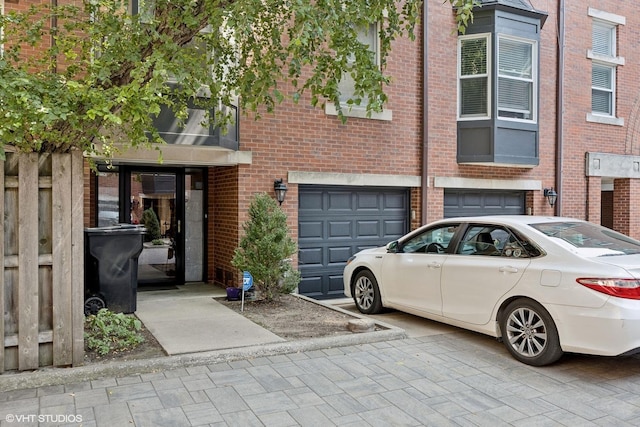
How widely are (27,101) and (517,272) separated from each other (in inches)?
190

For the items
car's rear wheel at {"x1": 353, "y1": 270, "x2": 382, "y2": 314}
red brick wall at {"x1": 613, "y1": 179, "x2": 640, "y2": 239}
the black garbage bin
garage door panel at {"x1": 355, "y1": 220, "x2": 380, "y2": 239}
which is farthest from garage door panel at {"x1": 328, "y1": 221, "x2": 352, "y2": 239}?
red brick wall at {"x1": 613, "y1": 179, "x2": 640, "y2": 239}

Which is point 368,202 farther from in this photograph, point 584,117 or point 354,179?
point 584,117

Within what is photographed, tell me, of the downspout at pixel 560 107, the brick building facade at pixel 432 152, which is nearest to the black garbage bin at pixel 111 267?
the brick building facade at pixel 432 152

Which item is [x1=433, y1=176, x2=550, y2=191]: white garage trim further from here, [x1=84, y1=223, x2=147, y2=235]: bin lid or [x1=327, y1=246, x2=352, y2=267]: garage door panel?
[x1=84, y1=223, x2=147, y2=235]: bin lid

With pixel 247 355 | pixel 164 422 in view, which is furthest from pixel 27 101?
pixel 247 355

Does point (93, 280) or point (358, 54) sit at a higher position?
point (358, 54)

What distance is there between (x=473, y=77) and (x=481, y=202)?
261 centimetres

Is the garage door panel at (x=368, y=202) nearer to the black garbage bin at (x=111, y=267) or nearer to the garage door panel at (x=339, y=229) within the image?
the garage door panel at (x=339, y=229)

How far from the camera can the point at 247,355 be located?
5258 mm

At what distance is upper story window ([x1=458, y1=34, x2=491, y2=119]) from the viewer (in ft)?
33.1

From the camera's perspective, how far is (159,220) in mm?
9430

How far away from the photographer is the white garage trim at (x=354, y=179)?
8817 millimetres

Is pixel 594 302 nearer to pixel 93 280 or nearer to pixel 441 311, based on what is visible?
pixel 441 311

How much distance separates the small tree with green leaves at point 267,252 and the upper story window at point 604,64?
836 centimetres
